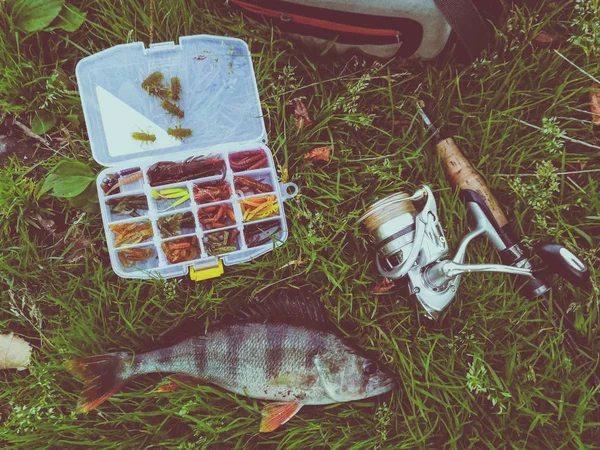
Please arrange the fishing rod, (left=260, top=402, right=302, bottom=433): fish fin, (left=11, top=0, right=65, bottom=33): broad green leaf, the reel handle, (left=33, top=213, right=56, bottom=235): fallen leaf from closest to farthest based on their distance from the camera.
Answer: the reel handle
the fishing rod
(left=260, top=402, right=302, bottom=433): fish fin
(left=11, top=0, right=65, bottom=33): broad green leaf
(left=33, top=213, right=56, bottom=235): fallen leaf

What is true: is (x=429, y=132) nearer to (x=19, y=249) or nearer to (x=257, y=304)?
(x=257, y=304)

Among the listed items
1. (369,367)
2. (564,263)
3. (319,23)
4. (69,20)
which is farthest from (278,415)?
(69,20)

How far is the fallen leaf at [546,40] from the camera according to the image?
3111 mm

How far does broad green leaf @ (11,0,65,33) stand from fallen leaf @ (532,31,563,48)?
9.18 feet

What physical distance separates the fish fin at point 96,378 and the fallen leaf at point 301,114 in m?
1.75

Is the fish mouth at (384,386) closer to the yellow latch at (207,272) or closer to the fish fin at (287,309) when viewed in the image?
the fish fin at (287,309)

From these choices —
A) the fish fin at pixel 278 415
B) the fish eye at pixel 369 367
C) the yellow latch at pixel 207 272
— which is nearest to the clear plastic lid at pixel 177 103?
the yellow latch at pixel 207 272

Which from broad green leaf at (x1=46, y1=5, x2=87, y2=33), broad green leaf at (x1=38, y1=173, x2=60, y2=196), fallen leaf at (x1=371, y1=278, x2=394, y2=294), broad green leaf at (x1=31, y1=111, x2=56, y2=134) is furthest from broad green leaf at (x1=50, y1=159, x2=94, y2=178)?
fallen leaf at (x1=371, y1=278, x2=394, y2=294)

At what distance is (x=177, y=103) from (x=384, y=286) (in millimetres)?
1612

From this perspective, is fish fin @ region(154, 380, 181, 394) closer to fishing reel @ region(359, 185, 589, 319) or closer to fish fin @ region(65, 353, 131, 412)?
fish fin @ region(65, 353, 131, 412)

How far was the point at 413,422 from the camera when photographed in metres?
3.04

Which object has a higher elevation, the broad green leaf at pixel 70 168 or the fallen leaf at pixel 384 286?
the broad green leaf at pixel 70 168

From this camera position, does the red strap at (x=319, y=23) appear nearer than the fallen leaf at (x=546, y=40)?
Yes

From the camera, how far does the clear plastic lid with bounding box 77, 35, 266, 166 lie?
2.99m
